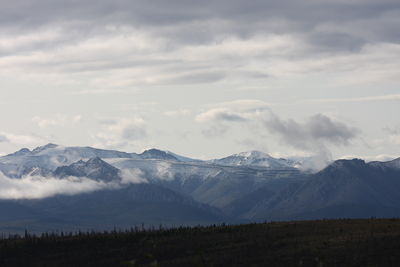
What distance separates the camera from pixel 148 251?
392ft

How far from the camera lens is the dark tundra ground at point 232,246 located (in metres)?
99.6

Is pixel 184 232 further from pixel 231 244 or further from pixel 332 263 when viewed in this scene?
pixel 332 263

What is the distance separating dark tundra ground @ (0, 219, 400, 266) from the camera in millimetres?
99562

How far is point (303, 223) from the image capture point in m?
134

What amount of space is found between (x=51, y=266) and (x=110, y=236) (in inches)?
940

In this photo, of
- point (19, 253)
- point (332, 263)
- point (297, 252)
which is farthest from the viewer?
point (19, 253)

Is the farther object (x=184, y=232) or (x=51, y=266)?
(x=184, y=232)

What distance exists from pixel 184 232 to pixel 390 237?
132 ft

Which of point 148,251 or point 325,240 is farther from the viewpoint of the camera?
point 148,251

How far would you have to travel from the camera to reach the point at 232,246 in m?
116

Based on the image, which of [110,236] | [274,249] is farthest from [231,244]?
[110,236]

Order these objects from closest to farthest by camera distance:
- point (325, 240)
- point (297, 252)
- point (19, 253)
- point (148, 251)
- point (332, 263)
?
point (332, 263), point (297, 252), point (325, 240), point (148, 251), point (19, 253)

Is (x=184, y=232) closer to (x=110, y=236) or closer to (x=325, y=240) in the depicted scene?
(x=110, y=236)

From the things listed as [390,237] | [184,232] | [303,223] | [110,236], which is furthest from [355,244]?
[110,236]
